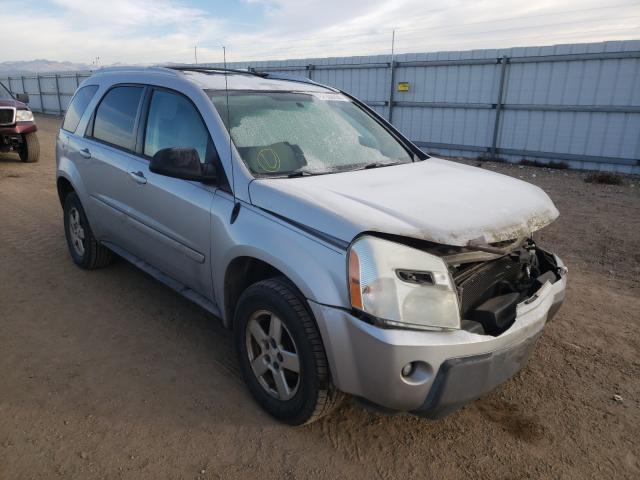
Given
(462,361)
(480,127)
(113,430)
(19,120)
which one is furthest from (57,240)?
(480,127)

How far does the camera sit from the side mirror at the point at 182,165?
2791 mm

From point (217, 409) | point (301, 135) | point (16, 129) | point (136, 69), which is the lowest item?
point (217, 409)

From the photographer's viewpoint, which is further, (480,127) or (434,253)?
(480,127)

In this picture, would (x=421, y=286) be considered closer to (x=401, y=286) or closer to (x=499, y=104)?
(x=401, y=286)

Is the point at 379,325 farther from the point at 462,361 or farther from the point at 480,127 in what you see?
the point at 480,127

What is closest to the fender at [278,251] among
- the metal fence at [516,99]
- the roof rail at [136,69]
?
the roof rail at [136,69]

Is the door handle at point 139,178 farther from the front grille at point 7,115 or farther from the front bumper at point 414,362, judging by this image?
the front grille at point 7,115

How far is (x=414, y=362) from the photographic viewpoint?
2117 mm

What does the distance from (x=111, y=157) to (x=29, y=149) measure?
28.8ft

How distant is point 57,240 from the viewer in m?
5.62

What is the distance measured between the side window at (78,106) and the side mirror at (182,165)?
2110mm

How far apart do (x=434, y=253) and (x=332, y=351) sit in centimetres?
64

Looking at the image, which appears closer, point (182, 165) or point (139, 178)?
point (182, 165)

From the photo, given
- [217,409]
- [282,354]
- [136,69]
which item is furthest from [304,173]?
[136,69]
